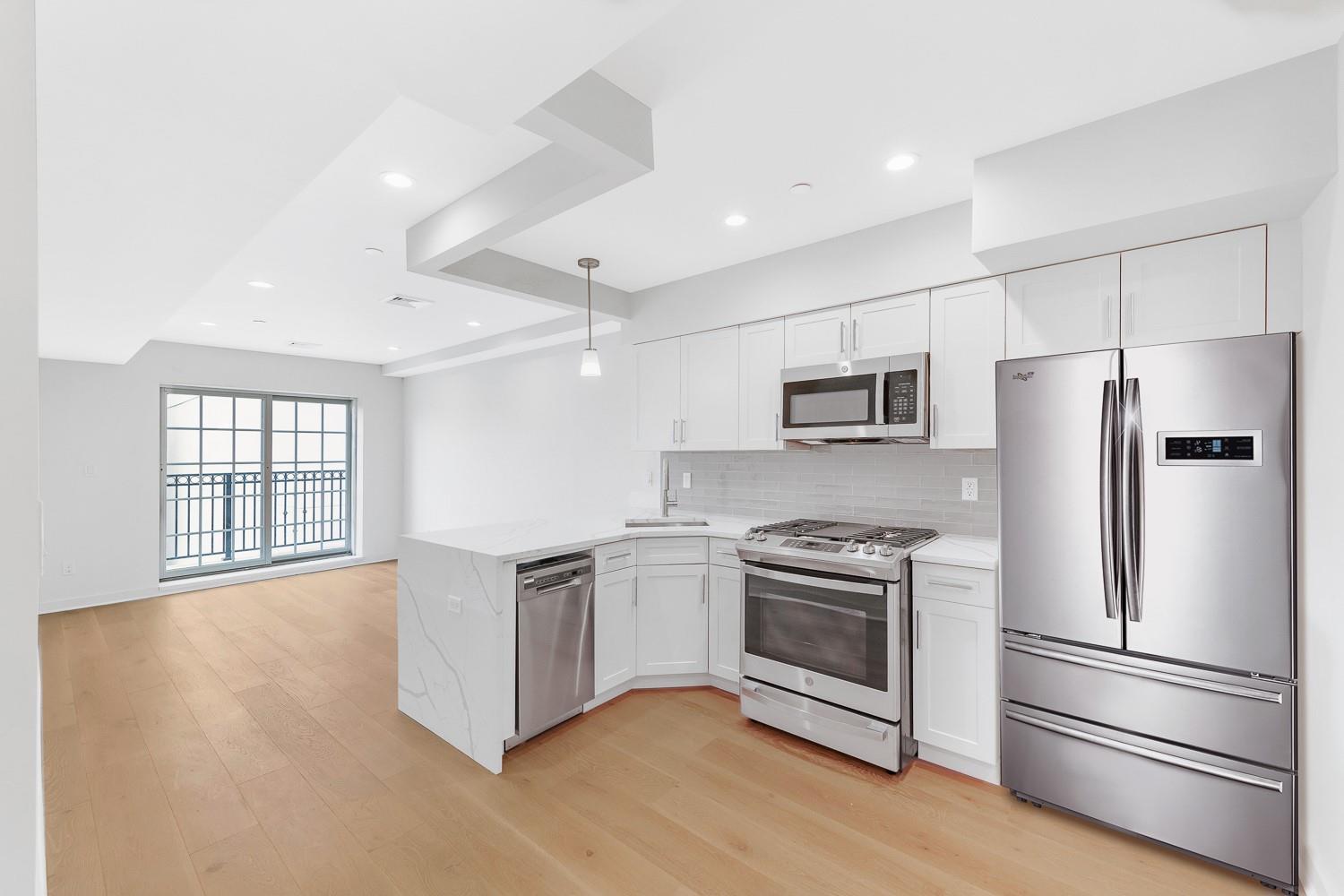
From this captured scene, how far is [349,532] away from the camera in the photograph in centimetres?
750

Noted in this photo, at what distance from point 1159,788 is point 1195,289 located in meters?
1.82

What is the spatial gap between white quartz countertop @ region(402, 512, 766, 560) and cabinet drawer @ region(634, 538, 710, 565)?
3cm

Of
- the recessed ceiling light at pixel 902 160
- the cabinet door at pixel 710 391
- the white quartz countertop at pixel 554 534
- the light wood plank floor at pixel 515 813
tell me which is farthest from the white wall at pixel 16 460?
the cabinet door at pixel 710 391

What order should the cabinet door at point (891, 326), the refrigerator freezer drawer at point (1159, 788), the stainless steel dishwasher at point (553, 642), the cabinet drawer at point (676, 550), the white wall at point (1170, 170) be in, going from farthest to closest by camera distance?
the cabinet drawer at point (676, 550) → the cabinet door at point (891, 326) → the stainless steel dishwasher at point (553, 642) → the refrigerator freezer drawer at point (1159, 788) → the white wall at point (1170, 170)

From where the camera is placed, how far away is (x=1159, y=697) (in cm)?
210

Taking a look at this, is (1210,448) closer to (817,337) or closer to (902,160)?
(902,160)

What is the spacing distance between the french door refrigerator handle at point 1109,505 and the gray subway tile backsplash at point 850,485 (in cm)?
47

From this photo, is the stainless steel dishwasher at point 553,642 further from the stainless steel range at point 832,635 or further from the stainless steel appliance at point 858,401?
the stainless steel appliance at point 858,401

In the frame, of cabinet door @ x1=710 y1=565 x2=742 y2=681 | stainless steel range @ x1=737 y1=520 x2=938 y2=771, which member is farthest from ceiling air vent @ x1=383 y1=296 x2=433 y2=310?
stainless steel range @ x1=737 y1=520 x2=938 y2=771

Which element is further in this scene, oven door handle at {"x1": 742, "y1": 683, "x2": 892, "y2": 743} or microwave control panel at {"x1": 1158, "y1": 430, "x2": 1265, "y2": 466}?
oven door handle at {"x1": 742, "y1": 683, "x2": 892, "y2": 743}

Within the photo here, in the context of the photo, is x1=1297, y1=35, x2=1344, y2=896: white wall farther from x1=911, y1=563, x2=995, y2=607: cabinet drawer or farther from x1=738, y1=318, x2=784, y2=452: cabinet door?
x1=738, y1=318, x2=784, y2=452: cabinet door

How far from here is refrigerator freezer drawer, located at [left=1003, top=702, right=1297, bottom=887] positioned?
1.93 m

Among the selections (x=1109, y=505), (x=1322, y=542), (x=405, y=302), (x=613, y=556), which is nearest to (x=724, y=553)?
(x=613, y=556)

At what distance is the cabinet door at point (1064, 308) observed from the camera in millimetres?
2324
